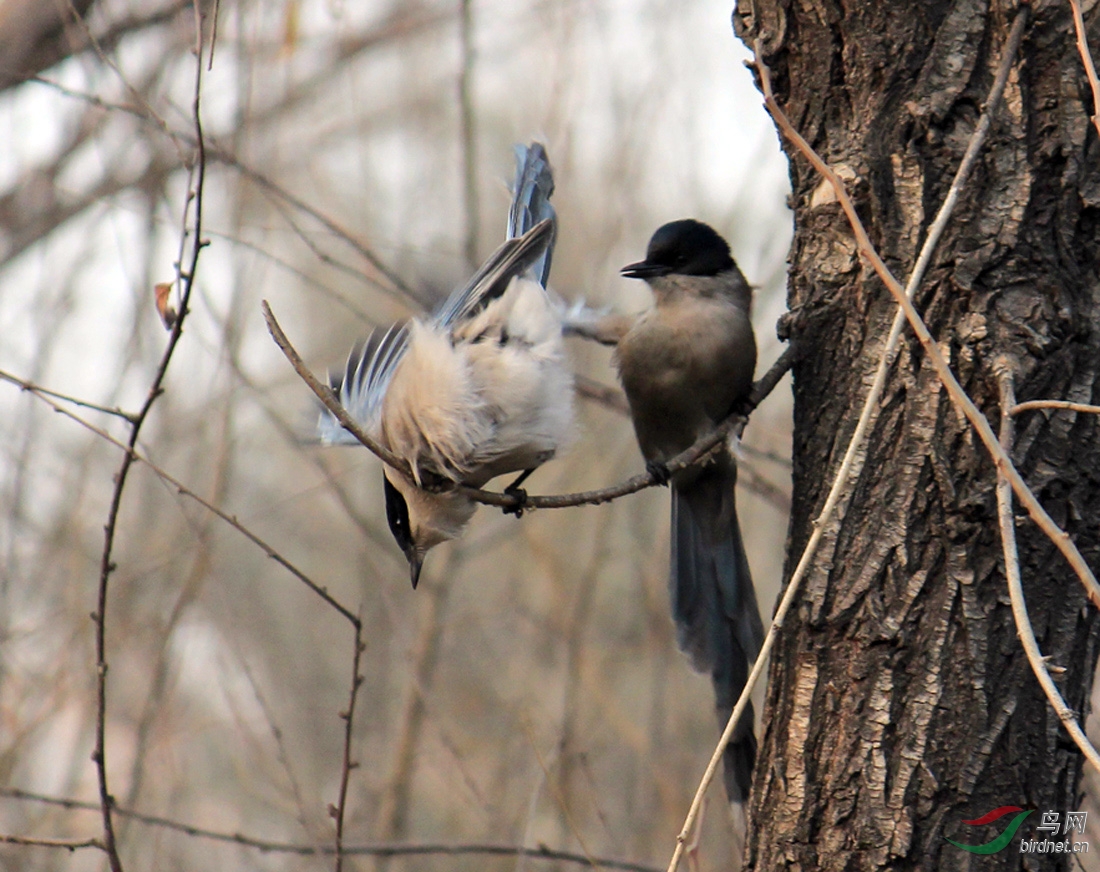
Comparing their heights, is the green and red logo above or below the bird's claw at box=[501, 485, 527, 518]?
below

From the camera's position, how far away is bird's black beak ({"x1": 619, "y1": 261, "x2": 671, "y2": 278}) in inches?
115

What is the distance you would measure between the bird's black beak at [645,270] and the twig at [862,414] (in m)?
0.86

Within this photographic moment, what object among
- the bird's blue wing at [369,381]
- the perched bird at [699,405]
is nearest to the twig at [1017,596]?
the perched bird at [699,405]

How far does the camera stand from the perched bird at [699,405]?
2.77m

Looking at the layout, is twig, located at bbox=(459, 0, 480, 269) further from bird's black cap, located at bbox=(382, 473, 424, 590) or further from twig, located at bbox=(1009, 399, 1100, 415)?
twig, located at bbox=(1009, 399, 1100, 415)

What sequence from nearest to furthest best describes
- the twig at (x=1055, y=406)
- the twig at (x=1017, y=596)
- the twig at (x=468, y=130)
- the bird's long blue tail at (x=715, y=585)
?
the twig at (x=1017, y=596), the twig at (x=1055, y=406), the bird's long blue tail at (x=715, y=585), the twig at (x=468, y=130)

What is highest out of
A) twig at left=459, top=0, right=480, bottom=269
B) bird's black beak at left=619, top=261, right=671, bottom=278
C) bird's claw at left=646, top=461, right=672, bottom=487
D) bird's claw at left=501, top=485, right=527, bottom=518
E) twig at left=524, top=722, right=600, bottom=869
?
twig at left=459, top=0, right=480, bottom=269

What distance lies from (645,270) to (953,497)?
123 centimetres

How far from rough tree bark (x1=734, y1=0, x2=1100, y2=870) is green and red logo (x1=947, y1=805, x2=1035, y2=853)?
11 mm

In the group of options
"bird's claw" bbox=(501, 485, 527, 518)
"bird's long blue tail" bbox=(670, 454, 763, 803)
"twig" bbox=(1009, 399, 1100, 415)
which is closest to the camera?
"twig" bbox=(1009, 399, 1100, 415)

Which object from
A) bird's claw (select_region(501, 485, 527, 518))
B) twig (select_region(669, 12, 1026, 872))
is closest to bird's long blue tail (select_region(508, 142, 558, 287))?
bird's claw (select_region(501, 485, 527, 518))

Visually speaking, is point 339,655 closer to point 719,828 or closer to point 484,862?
point 484,862

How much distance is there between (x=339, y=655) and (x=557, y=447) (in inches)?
241

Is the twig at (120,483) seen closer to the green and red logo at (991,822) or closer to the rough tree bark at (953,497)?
the rough tree bark at (953,497)
